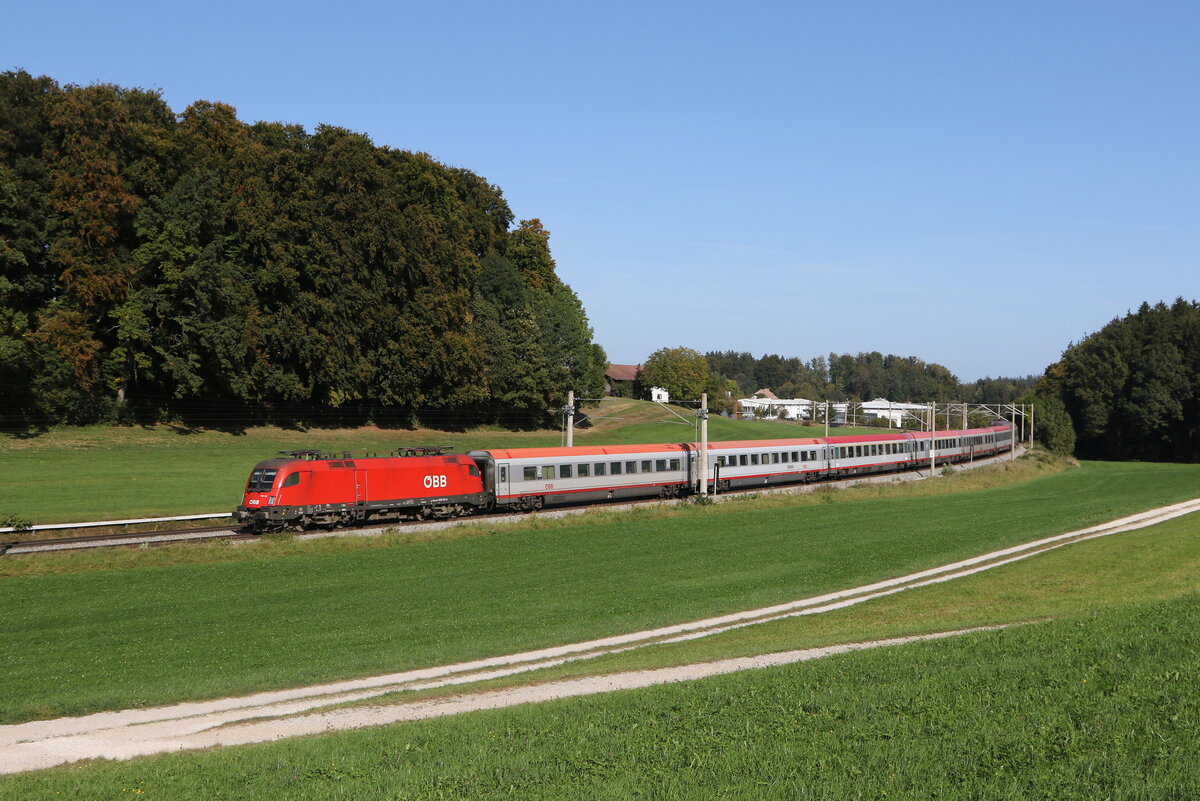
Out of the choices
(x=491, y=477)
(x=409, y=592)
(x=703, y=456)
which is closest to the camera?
(x=409, y=592)

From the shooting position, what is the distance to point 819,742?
1130 centimetres

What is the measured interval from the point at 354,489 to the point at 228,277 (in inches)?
1193

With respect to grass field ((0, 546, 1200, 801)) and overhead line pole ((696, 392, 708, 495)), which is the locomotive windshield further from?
grass field ((0, 546, 1200, 801))

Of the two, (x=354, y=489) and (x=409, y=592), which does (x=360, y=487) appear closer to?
(x=354, y=489)

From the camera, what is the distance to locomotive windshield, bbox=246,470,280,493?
124 ft

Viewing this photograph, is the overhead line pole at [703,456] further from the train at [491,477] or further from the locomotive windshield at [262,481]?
the locomotive windshield at [262,481]

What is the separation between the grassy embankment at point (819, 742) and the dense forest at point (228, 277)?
4994cm

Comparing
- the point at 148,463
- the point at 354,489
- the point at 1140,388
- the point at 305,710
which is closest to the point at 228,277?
the point at 148,463

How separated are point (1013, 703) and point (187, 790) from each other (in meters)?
10.3

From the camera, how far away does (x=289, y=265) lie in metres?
70.0

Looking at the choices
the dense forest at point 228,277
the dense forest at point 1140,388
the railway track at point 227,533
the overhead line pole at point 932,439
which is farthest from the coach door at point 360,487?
the dense forest at point 1140,388

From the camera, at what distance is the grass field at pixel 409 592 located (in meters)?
20.3

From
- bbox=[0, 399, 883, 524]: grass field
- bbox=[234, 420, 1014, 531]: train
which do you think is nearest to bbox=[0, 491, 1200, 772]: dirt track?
bbox=[234, 420, 1014, 531]: train

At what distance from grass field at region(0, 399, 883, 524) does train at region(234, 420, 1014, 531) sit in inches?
99.9
